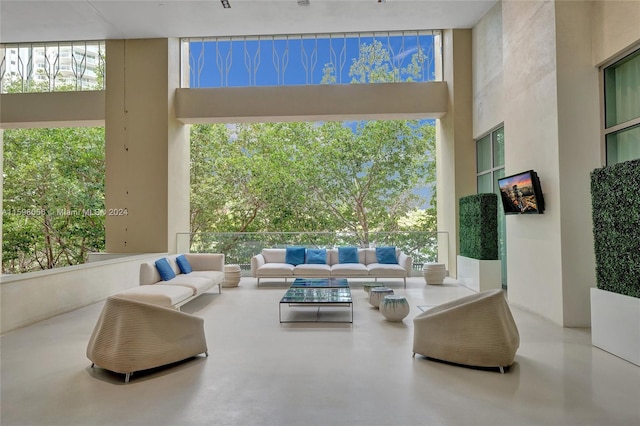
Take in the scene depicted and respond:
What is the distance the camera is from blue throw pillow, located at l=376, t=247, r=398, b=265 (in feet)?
26.8

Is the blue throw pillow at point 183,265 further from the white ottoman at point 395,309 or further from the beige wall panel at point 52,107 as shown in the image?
the beige wall panel at point 52,107

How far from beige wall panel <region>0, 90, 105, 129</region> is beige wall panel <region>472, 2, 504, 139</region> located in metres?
9.16

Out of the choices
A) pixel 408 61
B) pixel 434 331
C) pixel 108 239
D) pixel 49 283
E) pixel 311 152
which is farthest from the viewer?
pixel 311 152

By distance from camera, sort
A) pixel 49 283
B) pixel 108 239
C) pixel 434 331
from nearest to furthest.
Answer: pixel 434 331
pixel 49 283
pixel 108 239

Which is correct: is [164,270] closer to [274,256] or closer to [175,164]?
[274,256]

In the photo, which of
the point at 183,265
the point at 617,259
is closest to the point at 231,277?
the point at 183,265

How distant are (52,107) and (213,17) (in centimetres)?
478

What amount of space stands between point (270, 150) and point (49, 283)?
9230 mm

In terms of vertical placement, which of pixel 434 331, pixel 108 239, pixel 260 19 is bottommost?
pixel 434 331

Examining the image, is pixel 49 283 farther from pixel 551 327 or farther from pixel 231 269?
pixel 551 327

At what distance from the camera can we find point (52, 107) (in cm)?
907

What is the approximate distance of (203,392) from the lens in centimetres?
290

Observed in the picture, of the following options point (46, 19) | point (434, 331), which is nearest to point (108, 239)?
point (46, 19)

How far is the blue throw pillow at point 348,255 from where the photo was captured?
8250 millimetres
